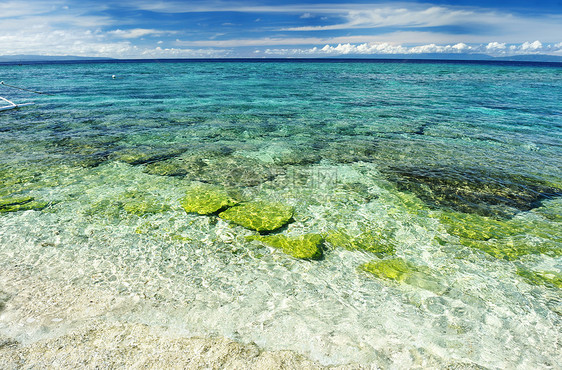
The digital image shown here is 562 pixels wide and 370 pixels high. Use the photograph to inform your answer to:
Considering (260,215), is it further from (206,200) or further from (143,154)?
(143,154)

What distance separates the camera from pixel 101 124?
18984 millimetres

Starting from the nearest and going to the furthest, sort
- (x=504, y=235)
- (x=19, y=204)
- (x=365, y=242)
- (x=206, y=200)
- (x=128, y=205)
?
1. (x=365, y=242)
2. (x=504, y=235)
3. (x=19, y=204)
4. (x=128, y=205)
5. (x=206, y=200)

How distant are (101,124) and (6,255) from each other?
14.6 metres

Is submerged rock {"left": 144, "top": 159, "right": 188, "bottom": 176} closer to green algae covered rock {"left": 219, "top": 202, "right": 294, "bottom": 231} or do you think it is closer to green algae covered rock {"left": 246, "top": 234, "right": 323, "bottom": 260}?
green algae covered rock {"left": 219, "top": 202, "right": 294, "bottom": 231}

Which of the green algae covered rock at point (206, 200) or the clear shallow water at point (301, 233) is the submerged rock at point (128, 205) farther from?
the green algae covered rock at point (206, 200)

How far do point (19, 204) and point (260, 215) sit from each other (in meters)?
7.16

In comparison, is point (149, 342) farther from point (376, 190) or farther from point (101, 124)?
point (101, 124)

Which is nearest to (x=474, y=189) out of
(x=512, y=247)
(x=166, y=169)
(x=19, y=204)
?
(x=512, y=247)

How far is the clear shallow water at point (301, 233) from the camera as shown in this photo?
4.95 m

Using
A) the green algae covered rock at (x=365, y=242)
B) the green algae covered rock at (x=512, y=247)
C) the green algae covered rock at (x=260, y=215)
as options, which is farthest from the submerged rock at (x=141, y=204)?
the green algae covered rock at (x=512, y=247)

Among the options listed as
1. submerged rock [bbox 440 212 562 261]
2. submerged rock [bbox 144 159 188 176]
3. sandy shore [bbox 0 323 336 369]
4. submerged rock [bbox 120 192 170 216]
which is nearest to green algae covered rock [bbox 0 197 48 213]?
submerged rock [bbox 120 192 170 216]

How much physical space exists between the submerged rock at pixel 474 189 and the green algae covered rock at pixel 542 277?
2.50 m

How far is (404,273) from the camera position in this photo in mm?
6410

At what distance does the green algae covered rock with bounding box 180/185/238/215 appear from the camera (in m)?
8.79
